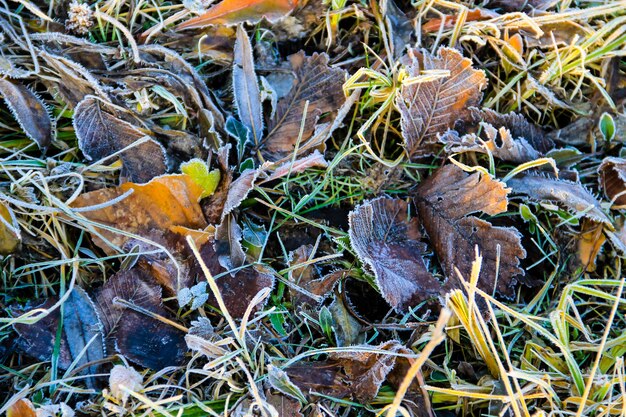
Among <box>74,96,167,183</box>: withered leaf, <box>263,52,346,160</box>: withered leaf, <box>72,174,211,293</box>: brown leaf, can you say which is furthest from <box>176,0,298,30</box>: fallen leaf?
<box>72,174,211,293</box>: brown leaf

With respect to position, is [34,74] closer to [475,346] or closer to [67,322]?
[67,322]

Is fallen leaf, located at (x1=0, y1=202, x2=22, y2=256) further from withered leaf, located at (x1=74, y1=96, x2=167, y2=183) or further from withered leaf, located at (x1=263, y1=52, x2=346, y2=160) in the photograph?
withered leaf, located at (x1=263, y1=52, x2=346, y2=160)

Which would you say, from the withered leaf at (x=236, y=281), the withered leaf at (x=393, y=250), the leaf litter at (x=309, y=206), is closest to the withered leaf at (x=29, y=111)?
the leaf litter at (x=309, y=206)

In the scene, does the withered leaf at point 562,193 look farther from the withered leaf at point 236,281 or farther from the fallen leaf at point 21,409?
the fallen leaf at point 21,409

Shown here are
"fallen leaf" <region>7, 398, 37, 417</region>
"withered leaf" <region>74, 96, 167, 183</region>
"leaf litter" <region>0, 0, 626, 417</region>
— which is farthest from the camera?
"withered leaf" <region>74, 96, 167, 183</region>

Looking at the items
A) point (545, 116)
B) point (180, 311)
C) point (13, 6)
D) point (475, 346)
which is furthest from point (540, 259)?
point (13, 6)

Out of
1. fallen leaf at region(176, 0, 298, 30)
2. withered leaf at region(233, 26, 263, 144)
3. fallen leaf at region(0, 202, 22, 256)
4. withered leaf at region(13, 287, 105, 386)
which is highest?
fallen leaf at region(176, 0, 298, 30)
